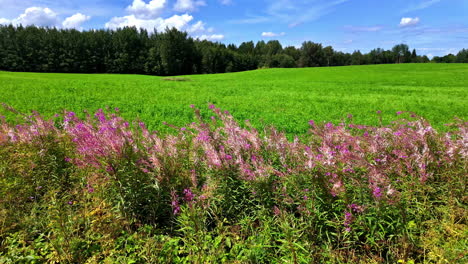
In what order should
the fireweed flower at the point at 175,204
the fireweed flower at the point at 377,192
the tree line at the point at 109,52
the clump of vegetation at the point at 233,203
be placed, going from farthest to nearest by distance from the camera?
1. the tree line at the point at 109,52
2. the fireweed flower at the point at 175,204
3. the clump of vegetation at the point at 233,203
4. the fireweed flower at the point at 377,192

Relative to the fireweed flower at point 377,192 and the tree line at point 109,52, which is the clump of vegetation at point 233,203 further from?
the tree line at point 109,52

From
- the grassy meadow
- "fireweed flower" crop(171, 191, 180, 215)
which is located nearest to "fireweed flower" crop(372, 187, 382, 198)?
the grassy meadow

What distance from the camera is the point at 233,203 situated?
3625 mm

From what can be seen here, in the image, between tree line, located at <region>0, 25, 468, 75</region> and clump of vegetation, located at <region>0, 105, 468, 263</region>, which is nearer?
clump of vegetation, located at <region>0, 105, 468, 263</region>

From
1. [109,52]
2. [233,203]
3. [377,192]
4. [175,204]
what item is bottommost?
[233,203]

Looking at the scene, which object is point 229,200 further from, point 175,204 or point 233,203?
point 175,204

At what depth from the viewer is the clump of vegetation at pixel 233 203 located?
298cm

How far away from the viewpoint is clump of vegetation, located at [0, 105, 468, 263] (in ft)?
9.78

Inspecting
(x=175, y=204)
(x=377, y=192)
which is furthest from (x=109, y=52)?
(x=377, y=192)

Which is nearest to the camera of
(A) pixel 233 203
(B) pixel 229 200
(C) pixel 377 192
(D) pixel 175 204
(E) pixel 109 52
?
(C) pixel 377 192

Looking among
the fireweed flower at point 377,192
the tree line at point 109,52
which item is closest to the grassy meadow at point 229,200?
the fireweed flower at point 377,192

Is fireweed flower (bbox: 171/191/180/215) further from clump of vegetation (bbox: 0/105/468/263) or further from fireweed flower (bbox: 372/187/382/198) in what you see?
fireweed flower (bbox: 372/187/382/198)

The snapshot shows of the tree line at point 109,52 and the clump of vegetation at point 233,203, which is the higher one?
the tree line at point 109,52

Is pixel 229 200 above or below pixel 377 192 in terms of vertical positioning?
below
